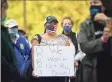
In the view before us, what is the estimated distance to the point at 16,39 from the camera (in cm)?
675

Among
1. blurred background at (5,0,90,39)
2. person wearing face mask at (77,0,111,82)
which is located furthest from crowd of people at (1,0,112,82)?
blurred background at (5,0,90,39)

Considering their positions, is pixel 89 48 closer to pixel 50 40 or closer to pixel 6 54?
pixel 50 40

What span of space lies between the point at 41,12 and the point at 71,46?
4.35 ft

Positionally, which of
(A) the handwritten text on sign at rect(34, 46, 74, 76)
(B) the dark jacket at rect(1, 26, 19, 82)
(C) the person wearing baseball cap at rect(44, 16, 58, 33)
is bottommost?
(A) the handwritten text on sign at rect(34, 46, 74, 76)

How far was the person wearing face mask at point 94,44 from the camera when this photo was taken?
239 inches

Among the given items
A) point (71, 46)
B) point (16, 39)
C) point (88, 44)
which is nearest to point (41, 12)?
point (16, 39)

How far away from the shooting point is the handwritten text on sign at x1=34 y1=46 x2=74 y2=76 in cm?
661

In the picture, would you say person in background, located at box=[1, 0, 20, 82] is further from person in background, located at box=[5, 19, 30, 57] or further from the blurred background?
the blurred background

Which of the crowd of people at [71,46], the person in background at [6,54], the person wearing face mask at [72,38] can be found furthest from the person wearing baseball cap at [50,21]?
the person in background at [6,54]

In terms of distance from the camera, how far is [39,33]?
22.5 feet

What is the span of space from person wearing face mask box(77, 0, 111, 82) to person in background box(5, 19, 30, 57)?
2.46ft

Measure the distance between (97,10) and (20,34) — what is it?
1246 mm

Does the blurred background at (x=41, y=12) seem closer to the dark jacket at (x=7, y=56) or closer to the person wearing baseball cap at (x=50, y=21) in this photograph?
the person wearing baseball cap at (x=50, y=21)

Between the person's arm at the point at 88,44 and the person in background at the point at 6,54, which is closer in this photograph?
the person in background at the point at 6,54
